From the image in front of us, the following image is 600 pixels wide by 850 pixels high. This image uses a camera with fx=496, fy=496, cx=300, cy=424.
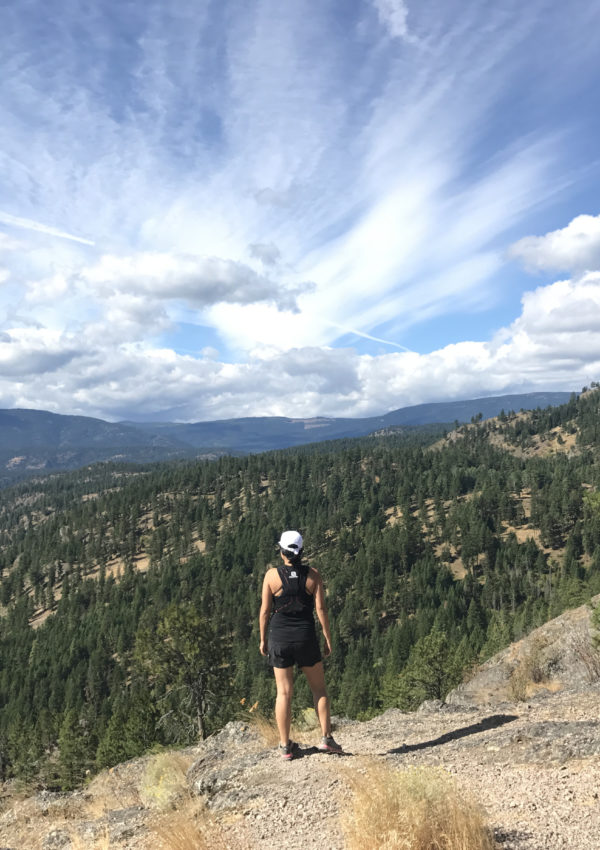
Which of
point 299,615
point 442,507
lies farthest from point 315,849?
point 442,507

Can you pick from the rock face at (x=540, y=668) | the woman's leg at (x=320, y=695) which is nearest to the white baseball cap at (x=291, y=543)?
the woman's leg at (x=320, y=695)

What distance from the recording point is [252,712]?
13.3 metres

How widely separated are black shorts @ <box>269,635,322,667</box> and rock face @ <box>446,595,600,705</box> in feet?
29.9

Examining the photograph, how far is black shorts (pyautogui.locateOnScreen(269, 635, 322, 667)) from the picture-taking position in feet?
26.5

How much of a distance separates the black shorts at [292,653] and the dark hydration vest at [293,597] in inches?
17.2

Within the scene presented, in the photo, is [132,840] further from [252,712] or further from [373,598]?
[373,598]

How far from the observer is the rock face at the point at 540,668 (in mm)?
17875

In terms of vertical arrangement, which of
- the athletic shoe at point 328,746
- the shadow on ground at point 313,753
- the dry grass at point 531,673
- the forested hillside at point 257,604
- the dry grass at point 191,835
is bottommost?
the forested hillside at point 257,604

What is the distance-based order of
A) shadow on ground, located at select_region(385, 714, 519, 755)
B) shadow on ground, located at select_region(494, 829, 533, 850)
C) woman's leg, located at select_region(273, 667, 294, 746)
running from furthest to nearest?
shadow on ground, located at select_region(385, 714, 519, 755) < woman's leg, located at select_region(273, 667, 294, 746) < shadow on ground, located at select_region(494, 829, 533, 850)

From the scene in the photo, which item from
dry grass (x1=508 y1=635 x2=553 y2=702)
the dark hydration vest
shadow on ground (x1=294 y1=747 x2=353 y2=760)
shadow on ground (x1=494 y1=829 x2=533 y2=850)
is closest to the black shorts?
the dark hydration vest

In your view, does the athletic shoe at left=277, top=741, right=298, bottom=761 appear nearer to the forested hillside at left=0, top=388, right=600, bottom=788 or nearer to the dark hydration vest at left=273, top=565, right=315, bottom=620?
the dark hydration vest at left=273, top=565, right=315, bottom=620

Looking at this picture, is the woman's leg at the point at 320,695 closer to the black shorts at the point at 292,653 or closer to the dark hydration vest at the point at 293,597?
the black shorts at the point at 292,653

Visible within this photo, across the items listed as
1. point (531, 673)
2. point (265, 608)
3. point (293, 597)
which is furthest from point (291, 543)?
point (531, 673)

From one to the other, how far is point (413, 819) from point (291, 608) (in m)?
3.59
